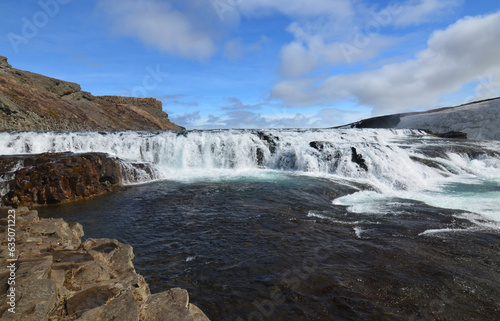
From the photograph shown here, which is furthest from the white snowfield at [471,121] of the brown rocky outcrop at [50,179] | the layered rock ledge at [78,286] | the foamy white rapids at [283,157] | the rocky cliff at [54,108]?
the rocky cliff at [54,108]

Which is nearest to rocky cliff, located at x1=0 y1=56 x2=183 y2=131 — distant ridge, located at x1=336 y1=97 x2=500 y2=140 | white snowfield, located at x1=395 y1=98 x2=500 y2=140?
distant ridge, located at x1=336 y1=97 x2=500 y2=140

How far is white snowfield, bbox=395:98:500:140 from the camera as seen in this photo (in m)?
39.2

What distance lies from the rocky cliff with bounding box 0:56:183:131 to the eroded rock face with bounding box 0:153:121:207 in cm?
2730

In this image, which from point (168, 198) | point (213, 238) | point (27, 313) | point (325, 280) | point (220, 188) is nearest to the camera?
point (27, 313)

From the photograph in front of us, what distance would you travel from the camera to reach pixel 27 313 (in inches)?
87.2

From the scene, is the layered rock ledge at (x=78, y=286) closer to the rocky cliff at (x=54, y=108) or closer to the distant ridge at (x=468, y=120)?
the rocky cliff at (x=54, y=108)

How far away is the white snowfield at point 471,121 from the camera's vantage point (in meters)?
39.2

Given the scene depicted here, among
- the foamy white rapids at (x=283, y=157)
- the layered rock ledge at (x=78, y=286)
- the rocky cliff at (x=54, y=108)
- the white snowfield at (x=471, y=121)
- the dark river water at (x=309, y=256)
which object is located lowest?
the dark river water at (x=309, y=256)

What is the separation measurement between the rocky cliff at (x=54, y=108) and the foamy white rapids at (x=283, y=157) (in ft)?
64.6

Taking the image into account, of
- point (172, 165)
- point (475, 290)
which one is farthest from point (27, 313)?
point (172, 165)

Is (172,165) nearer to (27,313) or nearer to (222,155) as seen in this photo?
(222,155)

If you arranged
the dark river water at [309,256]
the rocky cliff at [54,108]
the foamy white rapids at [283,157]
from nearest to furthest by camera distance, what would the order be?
1. the dark river water at [309,256]
2. the foamy white rapids at [283,157]
3. the rocky cliff at [54,108]

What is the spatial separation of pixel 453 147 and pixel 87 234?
2728cm

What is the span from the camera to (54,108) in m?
44.6
